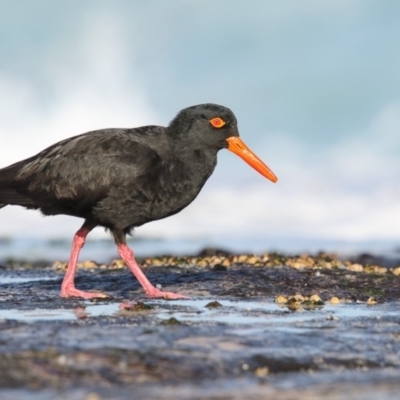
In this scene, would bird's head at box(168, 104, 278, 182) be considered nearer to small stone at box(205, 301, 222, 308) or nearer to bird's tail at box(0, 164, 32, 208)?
bird's tail at box(0, 164, 32, 208)

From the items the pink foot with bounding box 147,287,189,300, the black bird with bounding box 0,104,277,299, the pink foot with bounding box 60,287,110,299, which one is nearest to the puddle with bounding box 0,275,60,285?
the black bird with bounding box 0,104,277,299

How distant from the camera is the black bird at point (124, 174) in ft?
29.6

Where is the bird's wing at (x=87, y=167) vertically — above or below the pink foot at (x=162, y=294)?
above

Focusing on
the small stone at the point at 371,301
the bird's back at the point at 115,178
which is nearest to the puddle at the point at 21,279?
the bird's back at the point at 115,178

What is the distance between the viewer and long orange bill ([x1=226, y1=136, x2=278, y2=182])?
9836mm

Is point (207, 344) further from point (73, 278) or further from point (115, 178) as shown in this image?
point (73, 278)

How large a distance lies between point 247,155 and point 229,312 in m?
2.81

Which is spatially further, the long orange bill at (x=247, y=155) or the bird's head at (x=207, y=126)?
the long orange bill at (x=247, y=155)

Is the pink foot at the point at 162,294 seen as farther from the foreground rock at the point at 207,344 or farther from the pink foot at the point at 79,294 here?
the pink foot at the point at 79,294

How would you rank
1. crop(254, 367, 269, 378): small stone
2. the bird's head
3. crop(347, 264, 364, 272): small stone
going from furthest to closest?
crop(347, 264, 364, 272): small stone < the bird's head < crop(254, 367, 269, 378): small stone

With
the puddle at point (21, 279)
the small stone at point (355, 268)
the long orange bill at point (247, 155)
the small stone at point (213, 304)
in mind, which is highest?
the long orange bill at point (247, 155)

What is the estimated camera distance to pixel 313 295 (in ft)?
29.1

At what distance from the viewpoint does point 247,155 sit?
32.6 feet

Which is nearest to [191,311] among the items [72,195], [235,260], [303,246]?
[72,195]
